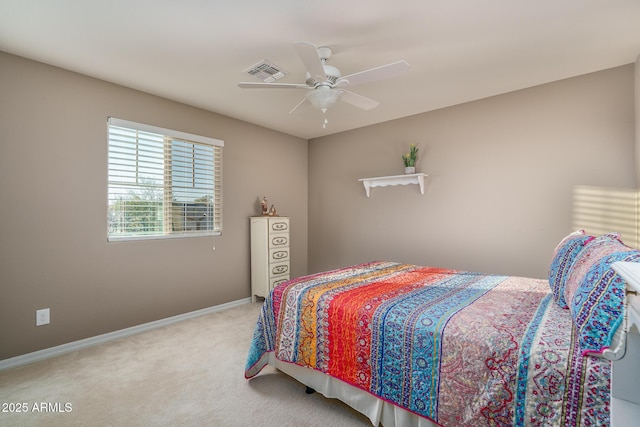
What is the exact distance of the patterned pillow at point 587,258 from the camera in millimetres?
1365

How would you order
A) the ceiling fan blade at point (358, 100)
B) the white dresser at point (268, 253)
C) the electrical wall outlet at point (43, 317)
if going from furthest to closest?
the white dresser at point (268, 253) < the electrical wall outlet at point (43, 317) < the ceiling fan blade at point (358, 100)

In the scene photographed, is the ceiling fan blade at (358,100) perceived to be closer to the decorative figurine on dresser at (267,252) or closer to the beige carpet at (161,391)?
the decorative figurine on dresser at (267,252)

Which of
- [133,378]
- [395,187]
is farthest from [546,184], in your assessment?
[133,378]

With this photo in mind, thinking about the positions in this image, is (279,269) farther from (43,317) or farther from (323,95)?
(323,95)

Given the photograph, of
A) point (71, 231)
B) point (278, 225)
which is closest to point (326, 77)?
point (278, 225)

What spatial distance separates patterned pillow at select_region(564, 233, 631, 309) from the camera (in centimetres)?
137

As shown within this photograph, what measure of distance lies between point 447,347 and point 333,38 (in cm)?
211

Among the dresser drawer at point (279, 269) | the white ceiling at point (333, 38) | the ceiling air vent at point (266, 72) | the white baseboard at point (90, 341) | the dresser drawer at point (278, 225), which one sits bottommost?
the white baseboard at point (90, 341)

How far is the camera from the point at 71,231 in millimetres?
2717

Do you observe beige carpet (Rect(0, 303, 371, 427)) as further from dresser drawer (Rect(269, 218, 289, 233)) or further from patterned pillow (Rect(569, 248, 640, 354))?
dresser drawer (Rect(269, 218, 289, 233))

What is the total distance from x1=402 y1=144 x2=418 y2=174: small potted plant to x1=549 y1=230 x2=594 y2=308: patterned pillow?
2.08 metres

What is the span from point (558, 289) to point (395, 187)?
99.3 inches

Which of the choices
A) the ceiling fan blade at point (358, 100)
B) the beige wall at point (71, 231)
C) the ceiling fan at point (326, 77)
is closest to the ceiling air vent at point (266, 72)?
the ceiling fan at point (326, 77)

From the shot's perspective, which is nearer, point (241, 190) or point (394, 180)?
point (394, 180)
